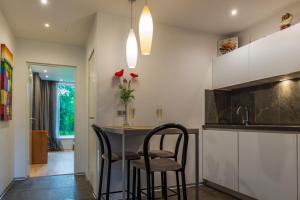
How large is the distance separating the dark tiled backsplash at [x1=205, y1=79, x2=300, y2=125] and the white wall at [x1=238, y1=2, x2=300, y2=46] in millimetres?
729

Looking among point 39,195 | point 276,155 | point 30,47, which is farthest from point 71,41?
point 276,155

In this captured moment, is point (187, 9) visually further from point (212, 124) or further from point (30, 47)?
point (30, 47)

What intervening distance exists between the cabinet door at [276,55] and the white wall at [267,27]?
36 cm

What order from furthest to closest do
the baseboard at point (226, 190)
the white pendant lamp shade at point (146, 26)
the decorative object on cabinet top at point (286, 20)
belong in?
the baseboard at point (226, 190)
the decorative object on cabinet top at point (286, 20)
the white pendant lamp shade at point (146, 26)

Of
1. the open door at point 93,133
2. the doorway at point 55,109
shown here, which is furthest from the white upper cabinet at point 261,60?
the doorway at point 55,109

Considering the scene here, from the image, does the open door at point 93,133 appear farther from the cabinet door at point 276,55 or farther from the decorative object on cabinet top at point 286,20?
the decorative object on cabinet top at point 286,20

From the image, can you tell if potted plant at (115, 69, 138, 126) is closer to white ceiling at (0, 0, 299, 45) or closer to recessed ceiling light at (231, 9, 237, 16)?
white ceiling at (0, 0, 299, 45)

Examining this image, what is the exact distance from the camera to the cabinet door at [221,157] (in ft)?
10.2

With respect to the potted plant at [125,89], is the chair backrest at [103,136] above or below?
below

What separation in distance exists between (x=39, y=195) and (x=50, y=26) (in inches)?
96.4

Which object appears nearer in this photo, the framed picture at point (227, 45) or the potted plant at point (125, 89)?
the potted plant at point (125, 89)

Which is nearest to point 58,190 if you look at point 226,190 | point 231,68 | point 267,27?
point 226,190

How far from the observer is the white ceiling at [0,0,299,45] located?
2877mm

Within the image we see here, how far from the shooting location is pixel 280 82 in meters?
3.23
